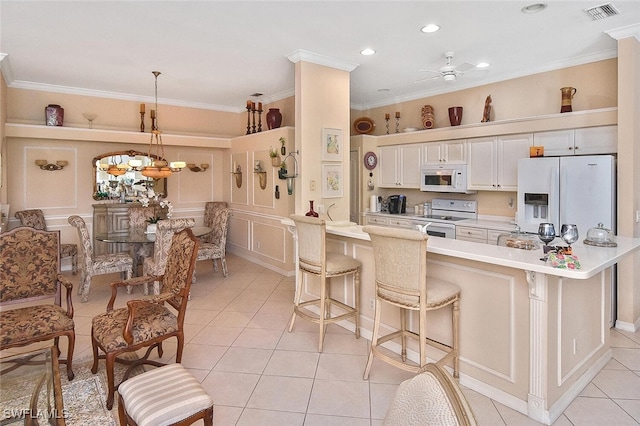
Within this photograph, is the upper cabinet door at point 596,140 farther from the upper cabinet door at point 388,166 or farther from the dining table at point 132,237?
the dining table at point 132,237

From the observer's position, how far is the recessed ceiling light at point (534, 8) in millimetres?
3096

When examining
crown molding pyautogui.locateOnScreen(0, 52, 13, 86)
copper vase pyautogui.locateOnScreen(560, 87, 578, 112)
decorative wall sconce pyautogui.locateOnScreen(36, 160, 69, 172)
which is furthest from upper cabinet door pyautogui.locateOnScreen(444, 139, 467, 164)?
decorative wall sconce pyautogui.locateOnScreen(36, 160, 69, 172)

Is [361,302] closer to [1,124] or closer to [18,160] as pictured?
[1,124]

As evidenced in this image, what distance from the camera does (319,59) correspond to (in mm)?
4285

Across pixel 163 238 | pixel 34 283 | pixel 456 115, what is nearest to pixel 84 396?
pixel 34 283

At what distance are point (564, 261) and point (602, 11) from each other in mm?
2458

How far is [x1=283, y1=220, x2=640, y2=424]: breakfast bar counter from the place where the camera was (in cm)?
228

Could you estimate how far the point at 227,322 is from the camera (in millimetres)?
3930

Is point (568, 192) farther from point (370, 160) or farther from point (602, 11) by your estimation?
point (370, 160)

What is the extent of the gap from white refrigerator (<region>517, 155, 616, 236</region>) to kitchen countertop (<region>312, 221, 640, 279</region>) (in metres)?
0.89

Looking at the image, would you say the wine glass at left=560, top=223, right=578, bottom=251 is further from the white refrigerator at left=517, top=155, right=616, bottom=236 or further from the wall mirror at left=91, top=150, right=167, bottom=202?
the wall mirror at left=91, top=150, right=167, bottom=202

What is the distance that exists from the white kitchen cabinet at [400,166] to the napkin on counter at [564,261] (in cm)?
377

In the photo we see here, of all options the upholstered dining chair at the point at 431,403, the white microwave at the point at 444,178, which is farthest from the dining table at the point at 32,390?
the white microwave at the point at 444,178

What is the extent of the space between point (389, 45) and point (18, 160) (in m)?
5.47
